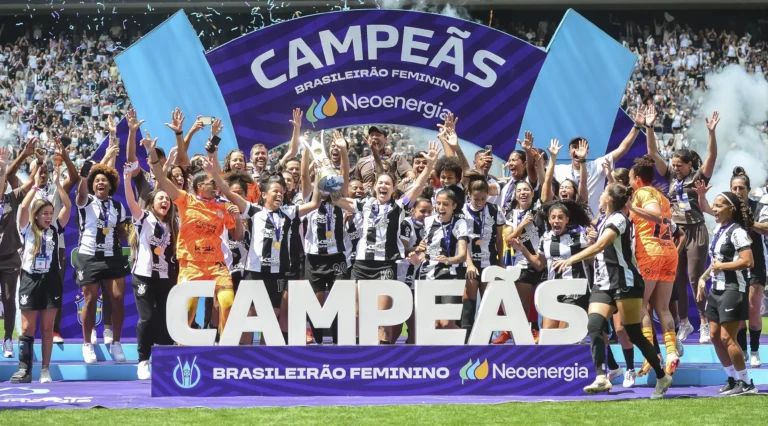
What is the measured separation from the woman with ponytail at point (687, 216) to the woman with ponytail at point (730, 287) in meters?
1.90

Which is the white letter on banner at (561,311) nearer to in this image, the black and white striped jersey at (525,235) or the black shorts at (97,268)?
Answer: the black and white striped jersey at (525,235)

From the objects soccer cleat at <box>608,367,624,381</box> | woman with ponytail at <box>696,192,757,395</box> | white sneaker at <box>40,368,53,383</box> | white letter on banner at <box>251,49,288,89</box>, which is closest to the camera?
woman with ponytail at <box>696,192,757,395</box>

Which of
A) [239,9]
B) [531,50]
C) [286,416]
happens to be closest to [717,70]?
[239,9]

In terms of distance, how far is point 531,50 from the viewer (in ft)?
40.5

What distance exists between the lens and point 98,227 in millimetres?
10445

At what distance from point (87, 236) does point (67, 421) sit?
3.46m

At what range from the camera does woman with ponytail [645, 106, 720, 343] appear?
1097cm

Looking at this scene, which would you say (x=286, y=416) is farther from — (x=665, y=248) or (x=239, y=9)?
(x=239, y=9)

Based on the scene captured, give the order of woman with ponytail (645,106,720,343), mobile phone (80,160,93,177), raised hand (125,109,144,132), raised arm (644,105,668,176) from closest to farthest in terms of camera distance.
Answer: raised hand (125,109,144,132)
raised arm (644,105,668,176)
mobile phone (80,160,93,177)
woman with ponytail (645,106,720,343)

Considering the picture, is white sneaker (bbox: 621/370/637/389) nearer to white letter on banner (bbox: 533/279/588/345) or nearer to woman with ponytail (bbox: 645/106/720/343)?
white letter on banner (bbox: 533/279/588/345)

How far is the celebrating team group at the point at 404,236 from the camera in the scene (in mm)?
8758

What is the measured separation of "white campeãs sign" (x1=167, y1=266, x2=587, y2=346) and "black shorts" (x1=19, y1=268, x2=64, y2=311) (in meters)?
1.45

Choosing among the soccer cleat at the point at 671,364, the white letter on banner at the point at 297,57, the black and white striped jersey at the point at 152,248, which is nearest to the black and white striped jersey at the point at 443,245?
the soccer cleat at the point at 671,364

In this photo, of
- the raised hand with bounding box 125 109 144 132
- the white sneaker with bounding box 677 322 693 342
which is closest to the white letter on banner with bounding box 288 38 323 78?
the raised hand with bounding box 125 109 144 132
